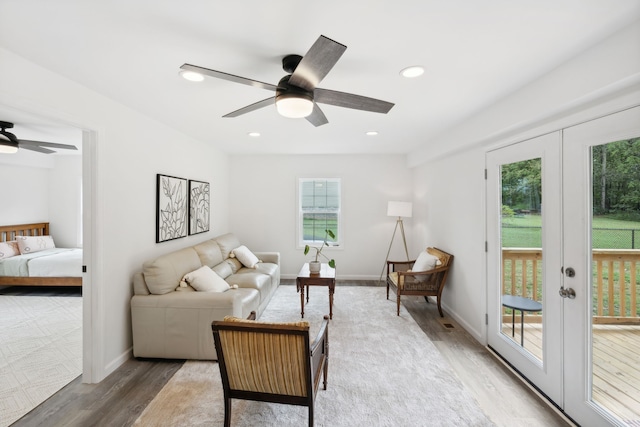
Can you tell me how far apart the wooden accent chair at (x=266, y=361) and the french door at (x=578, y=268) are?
5.89ft

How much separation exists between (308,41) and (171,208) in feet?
8.92

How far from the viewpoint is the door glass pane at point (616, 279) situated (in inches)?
63.4

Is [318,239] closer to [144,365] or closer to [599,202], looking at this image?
[144,365]

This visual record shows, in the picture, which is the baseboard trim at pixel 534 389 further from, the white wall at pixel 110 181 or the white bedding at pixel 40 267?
the white bedding at pixel 40 267

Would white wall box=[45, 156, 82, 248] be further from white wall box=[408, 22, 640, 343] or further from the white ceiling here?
white wall box=[408, 22, 640, 343]

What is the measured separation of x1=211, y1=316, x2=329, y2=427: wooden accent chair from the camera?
164cm

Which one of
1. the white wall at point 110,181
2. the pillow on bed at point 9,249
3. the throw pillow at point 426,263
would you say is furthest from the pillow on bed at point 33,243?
the throw pillow at point 426,263

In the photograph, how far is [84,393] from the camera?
2246mm

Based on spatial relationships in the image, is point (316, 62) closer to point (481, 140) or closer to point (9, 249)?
point (481, 140)

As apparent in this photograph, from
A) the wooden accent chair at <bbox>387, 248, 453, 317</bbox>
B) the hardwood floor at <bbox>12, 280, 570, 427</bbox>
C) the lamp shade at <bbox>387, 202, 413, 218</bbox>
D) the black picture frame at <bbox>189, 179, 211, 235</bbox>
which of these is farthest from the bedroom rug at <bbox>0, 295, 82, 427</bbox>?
the lamp shade at <bbox>387, 202, 413, 218</bbox>

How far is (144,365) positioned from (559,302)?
3574 mm

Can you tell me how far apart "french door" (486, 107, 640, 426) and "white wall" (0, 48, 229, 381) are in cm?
365

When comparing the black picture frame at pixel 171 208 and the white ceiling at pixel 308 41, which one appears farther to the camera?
the black picture frame at pixel 171 208

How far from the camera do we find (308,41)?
1635 millimetres
